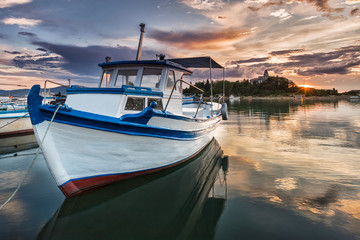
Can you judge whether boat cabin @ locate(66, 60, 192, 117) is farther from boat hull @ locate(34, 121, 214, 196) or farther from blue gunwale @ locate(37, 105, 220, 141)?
boat hull @ locate(34, 121, 214, 196)

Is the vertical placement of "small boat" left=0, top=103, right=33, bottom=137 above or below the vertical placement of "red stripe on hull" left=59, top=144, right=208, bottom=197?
above

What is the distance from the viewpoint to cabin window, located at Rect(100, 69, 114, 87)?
843 cm

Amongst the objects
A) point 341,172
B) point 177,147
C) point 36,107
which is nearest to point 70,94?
point 36,107

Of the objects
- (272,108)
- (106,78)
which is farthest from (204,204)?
(272,108)

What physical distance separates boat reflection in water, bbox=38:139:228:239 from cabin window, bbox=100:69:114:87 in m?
4.16

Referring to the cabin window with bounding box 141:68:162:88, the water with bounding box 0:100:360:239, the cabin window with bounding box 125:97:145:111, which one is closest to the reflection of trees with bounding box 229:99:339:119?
the water with bounding box 0:100:360:239

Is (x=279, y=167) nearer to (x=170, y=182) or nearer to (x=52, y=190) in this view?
(x=170, y=182)

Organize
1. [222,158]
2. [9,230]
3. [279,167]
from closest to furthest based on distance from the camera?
[9,230] < [279,167] < [222,158]

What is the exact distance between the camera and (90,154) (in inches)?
208

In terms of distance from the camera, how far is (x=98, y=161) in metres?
5.45

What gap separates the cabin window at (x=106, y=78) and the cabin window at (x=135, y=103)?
6.59 ft

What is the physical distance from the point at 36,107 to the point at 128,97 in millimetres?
2678

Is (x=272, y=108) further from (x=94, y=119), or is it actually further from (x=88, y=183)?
(x=94, y=119)

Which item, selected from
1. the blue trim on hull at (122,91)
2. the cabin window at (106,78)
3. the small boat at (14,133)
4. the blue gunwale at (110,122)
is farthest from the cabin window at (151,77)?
the small boat at (14,133)
